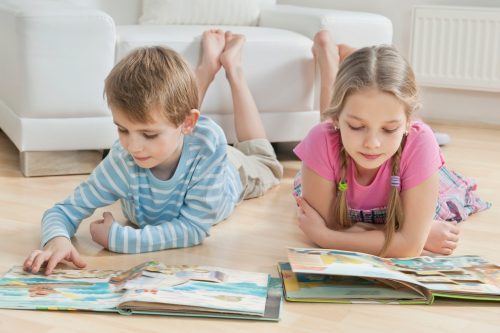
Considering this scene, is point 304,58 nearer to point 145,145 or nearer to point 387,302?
point 145,145

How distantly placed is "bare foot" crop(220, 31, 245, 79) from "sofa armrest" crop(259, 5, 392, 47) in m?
0.29

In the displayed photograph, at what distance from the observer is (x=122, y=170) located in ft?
5.41

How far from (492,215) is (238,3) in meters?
1.18

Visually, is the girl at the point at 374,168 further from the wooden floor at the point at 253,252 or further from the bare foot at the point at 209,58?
the bare foot at the point at 209,58

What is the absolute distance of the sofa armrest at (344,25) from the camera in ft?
8.09

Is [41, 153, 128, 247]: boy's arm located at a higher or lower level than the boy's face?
lower

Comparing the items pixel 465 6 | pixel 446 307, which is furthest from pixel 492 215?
pixel 465 6

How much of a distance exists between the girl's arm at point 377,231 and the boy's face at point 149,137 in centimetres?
29

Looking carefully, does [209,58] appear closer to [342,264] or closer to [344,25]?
[344,25]

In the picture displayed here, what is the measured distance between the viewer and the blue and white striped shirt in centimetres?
164

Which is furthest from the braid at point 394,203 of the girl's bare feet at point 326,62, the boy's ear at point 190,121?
the girl's bare feet at point 326,62

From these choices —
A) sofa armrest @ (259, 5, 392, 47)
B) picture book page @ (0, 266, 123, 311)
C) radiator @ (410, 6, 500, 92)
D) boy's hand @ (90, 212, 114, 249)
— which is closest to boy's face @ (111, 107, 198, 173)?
boy's hand @ (90, 212, 114, 249)

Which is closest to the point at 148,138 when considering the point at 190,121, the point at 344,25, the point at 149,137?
the point at 149,137

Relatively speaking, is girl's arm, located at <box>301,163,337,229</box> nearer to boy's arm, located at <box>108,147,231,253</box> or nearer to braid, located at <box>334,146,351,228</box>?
braid, located at <box>334,146,351,228</box>
